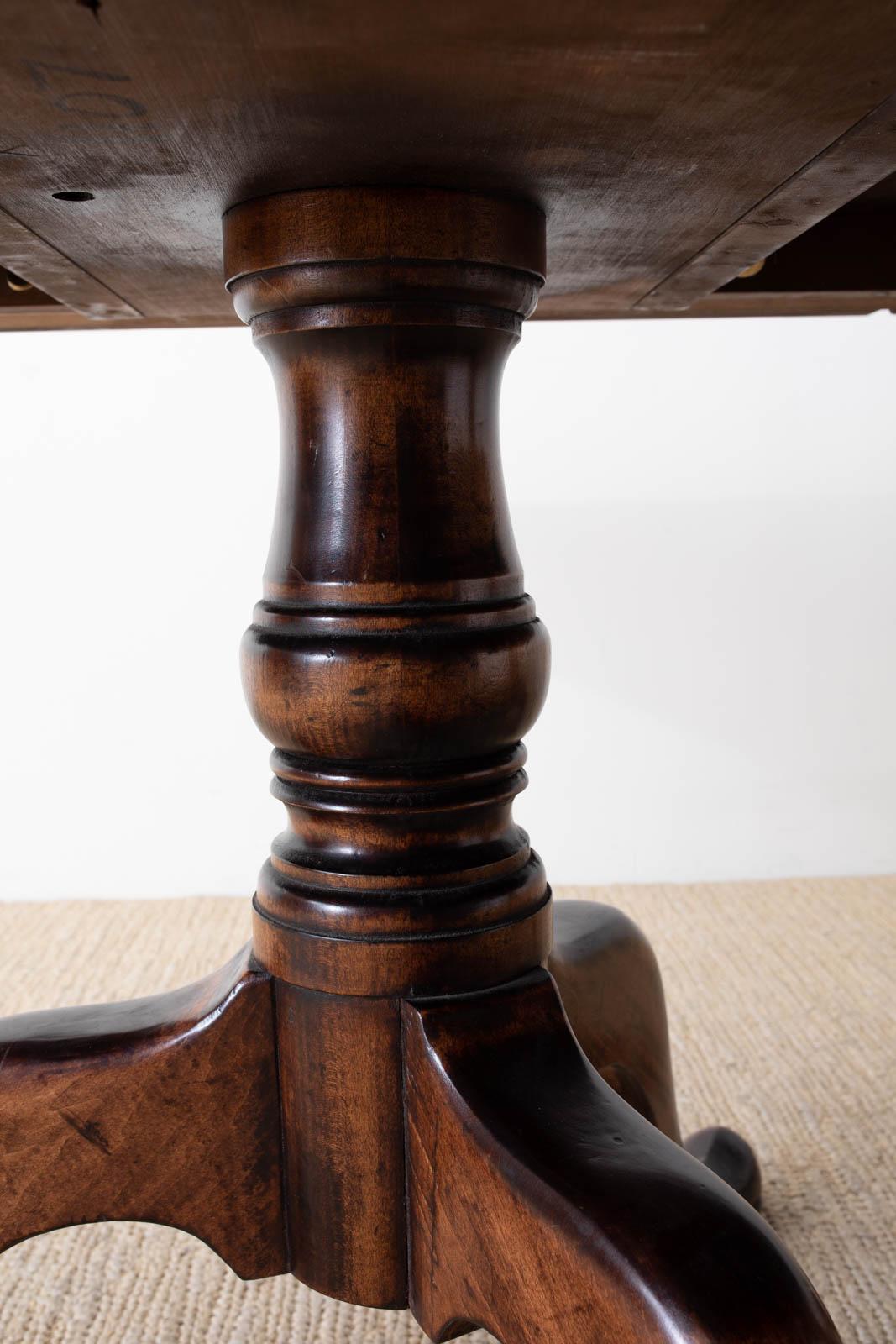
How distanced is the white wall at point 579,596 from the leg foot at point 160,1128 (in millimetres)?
880

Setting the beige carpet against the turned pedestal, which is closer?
the turned pedestal

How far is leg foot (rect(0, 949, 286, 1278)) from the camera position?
500 millimetres

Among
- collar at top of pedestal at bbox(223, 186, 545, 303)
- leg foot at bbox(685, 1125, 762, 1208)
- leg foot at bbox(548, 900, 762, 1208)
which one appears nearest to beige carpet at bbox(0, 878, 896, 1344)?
leg foot at bbox(685, 1125, 762, 1208)

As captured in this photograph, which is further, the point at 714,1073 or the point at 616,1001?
the point at 714,1073

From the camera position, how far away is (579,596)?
1.40 meters

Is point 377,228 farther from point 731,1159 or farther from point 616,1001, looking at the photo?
point 731,1159

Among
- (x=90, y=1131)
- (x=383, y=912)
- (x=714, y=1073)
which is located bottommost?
(x=714, y=1073)

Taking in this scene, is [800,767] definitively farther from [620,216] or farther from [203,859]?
[620,216]

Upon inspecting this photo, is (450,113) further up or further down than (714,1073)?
further up

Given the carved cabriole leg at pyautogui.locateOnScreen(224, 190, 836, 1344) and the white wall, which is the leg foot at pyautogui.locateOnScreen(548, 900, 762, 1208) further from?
the white wall

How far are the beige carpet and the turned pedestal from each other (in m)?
0.19

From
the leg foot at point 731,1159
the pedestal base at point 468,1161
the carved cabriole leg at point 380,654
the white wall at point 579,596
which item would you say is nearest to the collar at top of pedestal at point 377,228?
the carved cabriole leg at point 380,654

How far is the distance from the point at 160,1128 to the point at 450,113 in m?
0.37

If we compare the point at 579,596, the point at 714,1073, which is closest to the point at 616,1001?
the point at 714,1073
